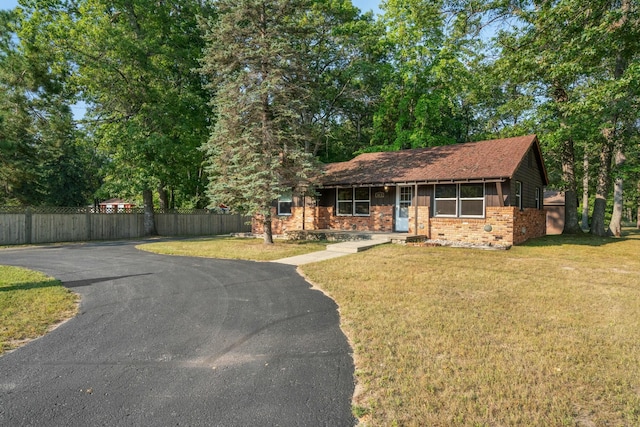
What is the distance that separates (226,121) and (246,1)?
4.47 m

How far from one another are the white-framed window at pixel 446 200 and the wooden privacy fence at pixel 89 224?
29.1 ft

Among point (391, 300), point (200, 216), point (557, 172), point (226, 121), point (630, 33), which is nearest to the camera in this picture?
point (391, 300)

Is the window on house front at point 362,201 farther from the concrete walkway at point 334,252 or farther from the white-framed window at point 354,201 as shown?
the concrete walkway at point 334,252

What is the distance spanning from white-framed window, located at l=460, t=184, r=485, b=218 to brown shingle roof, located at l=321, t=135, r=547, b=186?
0.75 m

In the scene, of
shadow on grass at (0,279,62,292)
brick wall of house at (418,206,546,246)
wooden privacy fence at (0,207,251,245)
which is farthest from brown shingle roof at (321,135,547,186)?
shadow on grass at (0,279,62,292)

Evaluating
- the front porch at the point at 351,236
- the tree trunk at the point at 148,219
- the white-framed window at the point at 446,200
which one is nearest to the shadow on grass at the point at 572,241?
the white-framed window at the point at 446,200

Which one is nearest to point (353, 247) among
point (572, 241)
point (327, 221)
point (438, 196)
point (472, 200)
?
point (438, 196)

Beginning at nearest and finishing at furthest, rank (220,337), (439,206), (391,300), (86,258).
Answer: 1. (220,337)
2. (391,300)
3. (86,258)
4. (439,206)

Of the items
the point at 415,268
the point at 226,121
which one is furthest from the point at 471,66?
the point at 415,268

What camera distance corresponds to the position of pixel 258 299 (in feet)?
19.9

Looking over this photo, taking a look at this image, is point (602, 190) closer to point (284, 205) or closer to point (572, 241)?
point (572, 241)

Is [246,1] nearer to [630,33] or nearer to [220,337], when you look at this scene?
[220,337]

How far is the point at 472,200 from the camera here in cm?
1414

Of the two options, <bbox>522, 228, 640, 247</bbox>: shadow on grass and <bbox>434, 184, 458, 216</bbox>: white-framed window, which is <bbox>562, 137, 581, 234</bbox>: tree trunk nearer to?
<bbox>522, 228, 640, 247</bbox>: shadow on grass
